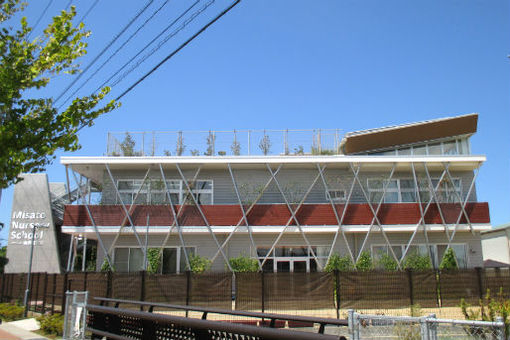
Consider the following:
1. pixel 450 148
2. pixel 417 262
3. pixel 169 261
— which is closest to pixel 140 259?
pixel 169 261

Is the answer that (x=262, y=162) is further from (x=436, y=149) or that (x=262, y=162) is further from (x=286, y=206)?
(x=436, y=149)

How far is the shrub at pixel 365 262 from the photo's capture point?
2316 centimetres

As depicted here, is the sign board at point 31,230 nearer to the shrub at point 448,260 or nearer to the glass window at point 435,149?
the shrub at point 448,260

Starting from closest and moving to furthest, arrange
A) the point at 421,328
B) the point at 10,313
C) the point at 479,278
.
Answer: the point at 421,328
the point at 479,278
the point at 10,313

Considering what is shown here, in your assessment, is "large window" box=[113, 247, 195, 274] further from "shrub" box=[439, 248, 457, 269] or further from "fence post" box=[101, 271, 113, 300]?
"shrub" box=[439, 248, 457, 269]

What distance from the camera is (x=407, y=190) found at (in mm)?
26406

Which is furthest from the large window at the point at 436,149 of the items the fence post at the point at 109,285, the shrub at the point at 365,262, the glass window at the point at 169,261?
the fence post at the point at 109,285

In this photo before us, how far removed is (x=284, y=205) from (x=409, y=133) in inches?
349

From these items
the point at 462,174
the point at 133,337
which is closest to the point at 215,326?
the point at 133,337

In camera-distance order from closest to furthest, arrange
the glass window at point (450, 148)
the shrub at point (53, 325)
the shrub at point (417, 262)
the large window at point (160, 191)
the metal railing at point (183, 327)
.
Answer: the metal railing at point (183, 327) < the shrub at point (53, 325) < the shrub at point (417, 262) < the large window at point (160, 191) < the glass window at point (450, 148)

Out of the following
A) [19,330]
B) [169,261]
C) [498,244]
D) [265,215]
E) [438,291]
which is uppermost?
[265,215]

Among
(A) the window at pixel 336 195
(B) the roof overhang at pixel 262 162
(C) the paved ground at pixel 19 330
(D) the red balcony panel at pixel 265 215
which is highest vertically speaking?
(B) the roof overhang at pixel 262 162

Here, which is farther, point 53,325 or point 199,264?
point 199,264

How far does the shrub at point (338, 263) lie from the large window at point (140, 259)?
23.4ft
